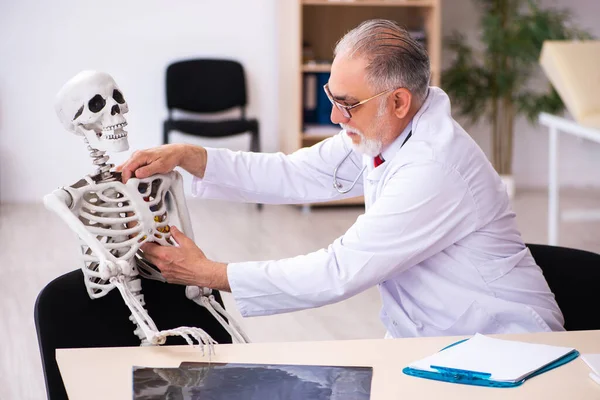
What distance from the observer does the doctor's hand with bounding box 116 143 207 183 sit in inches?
67.3

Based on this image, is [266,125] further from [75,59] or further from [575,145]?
[575,145]

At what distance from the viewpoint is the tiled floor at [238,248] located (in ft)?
10.4

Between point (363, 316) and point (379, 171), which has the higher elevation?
point (379, 171)

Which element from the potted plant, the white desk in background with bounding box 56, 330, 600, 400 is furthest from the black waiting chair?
the white desk in background with bounding box 56, 330, 600, 400

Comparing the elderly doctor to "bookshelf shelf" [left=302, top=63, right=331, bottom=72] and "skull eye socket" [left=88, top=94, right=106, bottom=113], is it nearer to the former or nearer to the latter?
"skull eye socket" [left=88, top=94, right=106, bottom=113]

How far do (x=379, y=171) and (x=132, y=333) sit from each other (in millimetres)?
611

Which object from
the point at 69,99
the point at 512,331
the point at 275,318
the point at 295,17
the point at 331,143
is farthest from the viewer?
the point at 295,17

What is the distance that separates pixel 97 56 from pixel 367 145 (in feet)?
12.0

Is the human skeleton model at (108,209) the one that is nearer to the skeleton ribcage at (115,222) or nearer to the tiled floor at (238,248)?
the skeleton ribcage at (115,222)

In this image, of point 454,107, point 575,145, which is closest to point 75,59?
point 454,107

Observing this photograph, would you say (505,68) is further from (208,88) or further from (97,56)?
(97,56)

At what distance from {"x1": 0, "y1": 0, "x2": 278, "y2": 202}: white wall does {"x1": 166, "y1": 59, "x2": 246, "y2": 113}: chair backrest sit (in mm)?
175

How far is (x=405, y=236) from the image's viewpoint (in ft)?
5.68

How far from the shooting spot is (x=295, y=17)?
498 cm
